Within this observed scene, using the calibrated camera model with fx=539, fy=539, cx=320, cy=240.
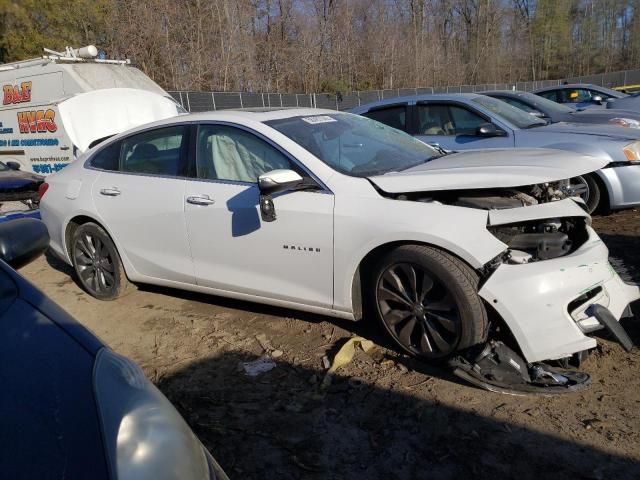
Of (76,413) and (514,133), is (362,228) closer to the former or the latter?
(76,413)

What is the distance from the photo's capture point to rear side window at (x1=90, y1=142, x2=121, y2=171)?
459 cm

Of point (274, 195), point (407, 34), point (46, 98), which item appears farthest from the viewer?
point (407, 34)

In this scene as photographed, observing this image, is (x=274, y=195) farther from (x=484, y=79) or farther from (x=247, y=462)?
(x=484, y=79)

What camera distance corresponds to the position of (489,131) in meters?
6.39

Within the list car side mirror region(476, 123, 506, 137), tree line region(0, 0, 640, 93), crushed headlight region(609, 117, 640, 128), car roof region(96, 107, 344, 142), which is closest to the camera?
car roof region(96, 107, 344, 142)

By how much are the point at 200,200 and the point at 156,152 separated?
0.80 metres

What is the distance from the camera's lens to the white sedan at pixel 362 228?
2.90 meters

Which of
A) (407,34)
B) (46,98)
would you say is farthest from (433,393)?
(407,34)

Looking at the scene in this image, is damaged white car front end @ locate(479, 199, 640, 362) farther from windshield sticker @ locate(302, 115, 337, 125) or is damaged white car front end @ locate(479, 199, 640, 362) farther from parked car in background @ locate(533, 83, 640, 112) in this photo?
parked car in background @ locate(533, 83, 640, 112)

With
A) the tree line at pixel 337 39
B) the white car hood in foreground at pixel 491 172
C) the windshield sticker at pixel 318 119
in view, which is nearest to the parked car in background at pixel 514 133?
the white car hood in foreground at pixel 491 172

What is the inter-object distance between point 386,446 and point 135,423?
1.59 meters

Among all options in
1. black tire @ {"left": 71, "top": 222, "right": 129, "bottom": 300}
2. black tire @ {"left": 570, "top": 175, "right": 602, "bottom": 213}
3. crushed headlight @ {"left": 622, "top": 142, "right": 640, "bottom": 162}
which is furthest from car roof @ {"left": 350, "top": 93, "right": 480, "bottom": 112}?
black tire @ {"left": 71, "top": 222, "right": 129, "bottom": 300}

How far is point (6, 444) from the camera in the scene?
123cm

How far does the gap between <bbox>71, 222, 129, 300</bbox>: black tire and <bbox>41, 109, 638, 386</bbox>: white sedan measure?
0.07 m
